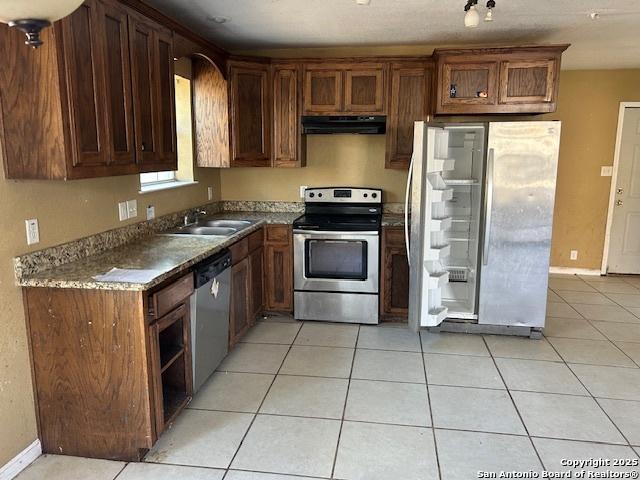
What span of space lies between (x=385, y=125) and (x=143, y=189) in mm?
2068

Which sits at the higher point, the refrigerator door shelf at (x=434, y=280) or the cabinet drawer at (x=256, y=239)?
the cabinet drawer at (x=256, y=239)

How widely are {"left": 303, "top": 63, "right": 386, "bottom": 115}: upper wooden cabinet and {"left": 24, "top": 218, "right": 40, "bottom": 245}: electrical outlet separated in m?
2.55

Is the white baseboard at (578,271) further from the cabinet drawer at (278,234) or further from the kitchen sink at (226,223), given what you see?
the kitchen sink at (226,223)

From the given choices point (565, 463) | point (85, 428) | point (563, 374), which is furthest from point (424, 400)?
point (85, 428)

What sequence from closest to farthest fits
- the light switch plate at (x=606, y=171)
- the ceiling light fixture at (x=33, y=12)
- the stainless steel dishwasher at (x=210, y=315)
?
1. the ceiling light fixture at (x=33, y=12)
2. the stainless steel dishwasher at (x=210, y=315)
3. the light switch plate at (x=606, y=171)

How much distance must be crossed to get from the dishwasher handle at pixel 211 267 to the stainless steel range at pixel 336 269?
973 millimetres

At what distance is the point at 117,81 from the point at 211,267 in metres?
1.12

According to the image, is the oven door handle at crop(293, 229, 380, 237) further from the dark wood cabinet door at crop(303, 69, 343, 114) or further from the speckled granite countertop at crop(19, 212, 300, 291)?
the dark wood cabinet door at crop(303, 69, 343, 114)

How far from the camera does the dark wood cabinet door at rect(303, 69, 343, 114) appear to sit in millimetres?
4188

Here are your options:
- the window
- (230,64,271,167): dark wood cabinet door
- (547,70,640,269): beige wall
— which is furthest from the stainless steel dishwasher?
(547,70,640,269): beige wall

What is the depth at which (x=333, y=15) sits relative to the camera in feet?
11.2

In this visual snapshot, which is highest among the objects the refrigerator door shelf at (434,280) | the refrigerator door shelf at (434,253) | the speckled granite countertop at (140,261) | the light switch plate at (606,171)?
the light switch plate at (606,171)

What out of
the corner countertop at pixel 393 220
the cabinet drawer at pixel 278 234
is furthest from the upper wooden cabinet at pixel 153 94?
the corner countertop at pixel 393 220

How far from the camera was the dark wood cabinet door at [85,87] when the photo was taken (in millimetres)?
2096
